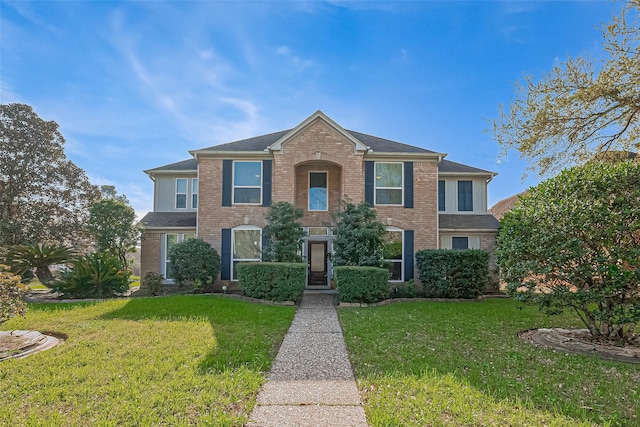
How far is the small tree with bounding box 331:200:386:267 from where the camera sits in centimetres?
1286

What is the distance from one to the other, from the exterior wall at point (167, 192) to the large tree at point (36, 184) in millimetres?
5940

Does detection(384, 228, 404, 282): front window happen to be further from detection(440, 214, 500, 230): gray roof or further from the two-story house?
detection(440, 214, 500, 230): gray roof

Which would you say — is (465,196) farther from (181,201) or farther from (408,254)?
(181,201)

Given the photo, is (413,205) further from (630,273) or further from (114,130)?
(114,130)

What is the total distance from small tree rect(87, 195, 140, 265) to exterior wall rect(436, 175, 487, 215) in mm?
14227

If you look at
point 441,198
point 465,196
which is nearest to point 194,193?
point 441,198

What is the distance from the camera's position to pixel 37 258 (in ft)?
42.8

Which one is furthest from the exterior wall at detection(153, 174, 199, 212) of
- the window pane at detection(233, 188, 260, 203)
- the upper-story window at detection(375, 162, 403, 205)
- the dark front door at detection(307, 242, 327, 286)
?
the upper-story window at detection(375, 162, 403, 205)

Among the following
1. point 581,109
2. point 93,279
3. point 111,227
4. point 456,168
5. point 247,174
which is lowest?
point 93,279

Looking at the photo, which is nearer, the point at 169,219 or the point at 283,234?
the point at 283,234

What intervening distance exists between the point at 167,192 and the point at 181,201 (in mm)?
848

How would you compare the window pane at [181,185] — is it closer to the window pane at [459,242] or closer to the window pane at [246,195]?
the window pane at [246,195]

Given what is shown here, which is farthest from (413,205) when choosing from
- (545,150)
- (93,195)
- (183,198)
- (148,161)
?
(93,195)

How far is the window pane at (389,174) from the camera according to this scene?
14.9m
